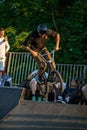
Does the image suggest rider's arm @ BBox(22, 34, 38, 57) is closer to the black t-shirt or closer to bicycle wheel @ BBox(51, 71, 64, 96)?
the black t-shirt

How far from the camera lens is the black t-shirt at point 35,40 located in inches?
360

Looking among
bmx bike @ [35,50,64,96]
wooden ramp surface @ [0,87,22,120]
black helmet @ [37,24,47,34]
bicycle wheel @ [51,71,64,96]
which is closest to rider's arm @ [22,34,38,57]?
bmx bike @ [35,50,64,96]

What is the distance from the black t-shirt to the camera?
914 centimetres

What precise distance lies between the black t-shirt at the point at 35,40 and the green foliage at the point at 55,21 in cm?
601

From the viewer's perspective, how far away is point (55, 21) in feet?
55.6

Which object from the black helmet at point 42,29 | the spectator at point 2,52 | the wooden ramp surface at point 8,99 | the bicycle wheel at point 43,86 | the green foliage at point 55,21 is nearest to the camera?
the wooden ramp surface at point 8,99

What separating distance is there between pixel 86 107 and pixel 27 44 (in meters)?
2.50

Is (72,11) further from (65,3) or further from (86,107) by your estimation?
(86,107)

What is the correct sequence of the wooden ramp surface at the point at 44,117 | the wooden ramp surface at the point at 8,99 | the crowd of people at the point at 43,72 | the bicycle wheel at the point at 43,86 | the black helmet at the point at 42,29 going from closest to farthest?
the wooden ramp surface at the point at 44,117
the wooden ramp surface at the point at 8,99
the black helmet at the point at 42,29
the crowd of people at the point at 43,72
the bicycle wheel at the point at 43,86

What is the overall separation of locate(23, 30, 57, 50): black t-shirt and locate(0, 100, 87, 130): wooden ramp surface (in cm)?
203

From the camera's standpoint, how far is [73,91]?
10.3m

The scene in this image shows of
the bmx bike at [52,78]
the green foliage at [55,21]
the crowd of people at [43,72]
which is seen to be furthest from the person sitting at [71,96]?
the green foliage at [55,21]

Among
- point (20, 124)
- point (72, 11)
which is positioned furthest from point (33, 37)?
point (72, 11)

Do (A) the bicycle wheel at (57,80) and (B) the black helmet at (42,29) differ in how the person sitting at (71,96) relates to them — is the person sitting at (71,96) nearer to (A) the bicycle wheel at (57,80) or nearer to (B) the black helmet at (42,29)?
(A) the bicycle wheel at (57,80)
